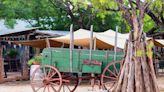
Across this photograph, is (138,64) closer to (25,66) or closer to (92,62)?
(92,62)

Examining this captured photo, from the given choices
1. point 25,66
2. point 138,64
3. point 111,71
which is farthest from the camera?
point 25,66

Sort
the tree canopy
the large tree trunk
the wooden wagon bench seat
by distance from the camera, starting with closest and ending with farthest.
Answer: the large tree trunk, the wooden wagon bench seat, the tree canopy

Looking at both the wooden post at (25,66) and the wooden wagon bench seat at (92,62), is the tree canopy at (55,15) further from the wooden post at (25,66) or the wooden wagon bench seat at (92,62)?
the wooden wagon bench seat at (92,62)

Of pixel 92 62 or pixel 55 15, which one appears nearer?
pixel 92 62

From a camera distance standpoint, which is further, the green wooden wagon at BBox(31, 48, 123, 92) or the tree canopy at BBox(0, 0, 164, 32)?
the tree canopy at BBox(0, 0, 164, 32)

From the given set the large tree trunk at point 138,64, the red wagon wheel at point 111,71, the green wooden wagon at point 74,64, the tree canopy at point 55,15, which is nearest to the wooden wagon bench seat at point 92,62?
the green wooden wagon at point 74,64

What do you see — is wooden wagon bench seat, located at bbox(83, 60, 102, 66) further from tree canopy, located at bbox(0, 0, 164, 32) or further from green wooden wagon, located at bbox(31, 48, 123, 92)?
tree canopy, located at bbox(0, 0, 164, 32)

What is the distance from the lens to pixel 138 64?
29.7 ft

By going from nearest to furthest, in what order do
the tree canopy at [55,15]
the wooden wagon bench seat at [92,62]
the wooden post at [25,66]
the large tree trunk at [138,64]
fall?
the large tree trunk at [138,64] < the wooden wagon bench seat at [92,62] < the wooden post at [25,66] < the tree canopy at [55,15]

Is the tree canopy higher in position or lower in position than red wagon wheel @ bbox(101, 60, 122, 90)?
higher

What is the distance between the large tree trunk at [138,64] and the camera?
9000 mm

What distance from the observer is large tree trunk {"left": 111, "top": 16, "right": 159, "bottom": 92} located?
9000mm

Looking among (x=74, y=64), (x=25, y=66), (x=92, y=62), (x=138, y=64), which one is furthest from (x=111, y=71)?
(x=25, y=66)

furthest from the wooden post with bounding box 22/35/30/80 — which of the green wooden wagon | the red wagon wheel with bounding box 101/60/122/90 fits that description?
the red wagon wheel with bounding box 101/60/122/90
